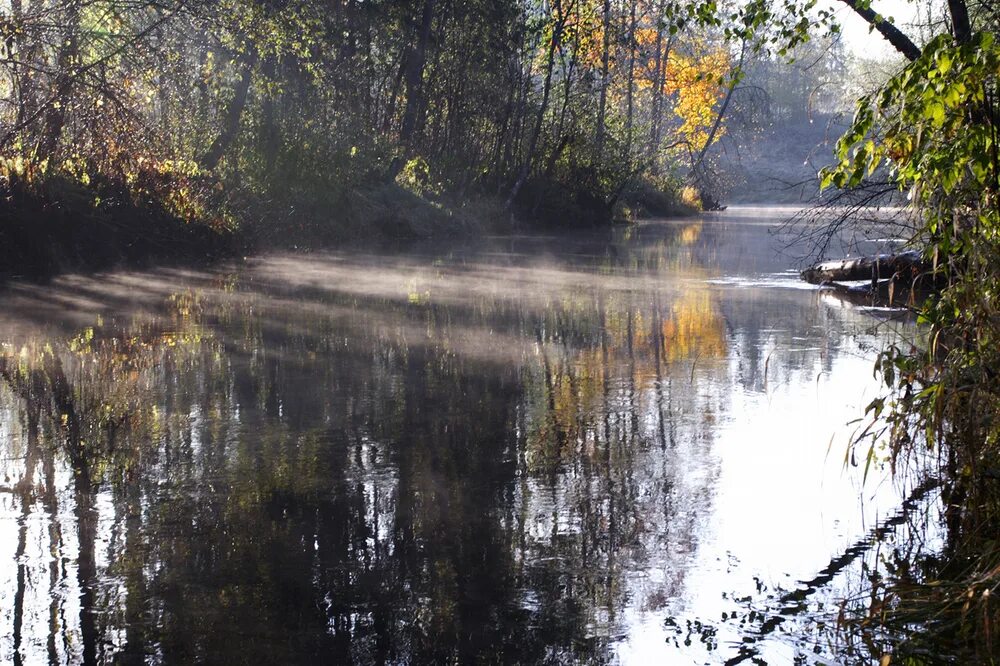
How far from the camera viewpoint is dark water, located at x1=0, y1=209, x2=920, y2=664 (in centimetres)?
464

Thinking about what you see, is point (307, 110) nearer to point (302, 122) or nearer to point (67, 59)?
point (302, 122)

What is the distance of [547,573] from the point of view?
5.25m

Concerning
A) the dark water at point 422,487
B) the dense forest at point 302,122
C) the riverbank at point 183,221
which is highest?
the dense forest at point 302,122

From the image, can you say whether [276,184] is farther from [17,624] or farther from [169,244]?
[17,624]

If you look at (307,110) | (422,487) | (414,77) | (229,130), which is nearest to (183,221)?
(229,130)

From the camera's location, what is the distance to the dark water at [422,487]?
4637 millimetres

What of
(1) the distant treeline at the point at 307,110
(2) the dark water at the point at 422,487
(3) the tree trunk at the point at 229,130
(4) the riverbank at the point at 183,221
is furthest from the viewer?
(3) the tree trunk at the point at 229,130

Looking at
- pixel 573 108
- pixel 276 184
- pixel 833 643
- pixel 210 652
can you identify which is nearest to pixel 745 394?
pixel 833 643

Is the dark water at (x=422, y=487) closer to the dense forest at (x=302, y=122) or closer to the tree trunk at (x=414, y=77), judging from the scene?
the dense forest at (x=302, y=122)

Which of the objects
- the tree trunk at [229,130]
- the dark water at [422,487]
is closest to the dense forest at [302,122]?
the tree trunk at [229,130]

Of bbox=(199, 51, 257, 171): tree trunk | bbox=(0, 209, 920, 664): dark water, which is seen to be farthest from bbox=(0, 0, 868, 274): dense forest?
bbox=(0, 209, 920, 664): dark water

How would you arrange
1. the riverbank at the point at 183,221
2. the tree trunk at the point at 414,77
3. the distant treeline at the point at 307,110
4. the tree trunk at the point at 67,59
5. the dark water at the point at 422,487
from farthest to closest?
1. the tree trunk at the point at 414,77
2. the riverbank at the point at 183,221
3. the distant treeline at the point at 307,110
4. the tree trunk at the point at 67,59
5. the dark water at the point at 422,487

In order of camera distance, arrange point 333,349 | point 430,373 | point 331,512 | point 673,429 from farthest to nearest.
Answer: point 333,349 < point 430,373 < point 673,429 < point 331,512

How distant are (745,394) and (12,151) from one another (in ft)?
49.4
